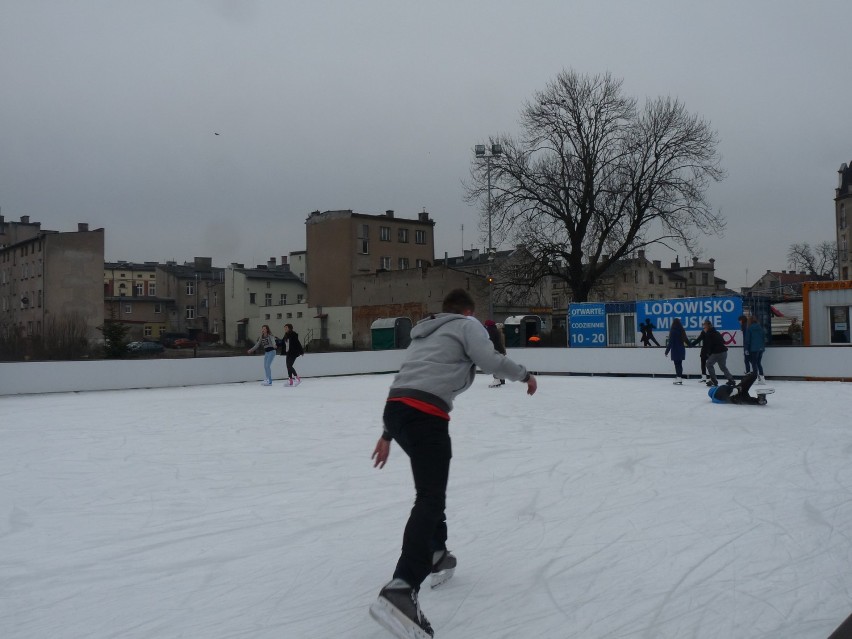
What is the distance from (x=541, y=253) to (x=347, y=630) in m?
32.5

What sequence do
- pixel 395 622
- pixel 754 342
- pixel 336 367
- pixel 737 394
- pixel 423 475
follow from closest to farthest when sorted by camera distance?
1. pixel 395 622
2. pixel 423 475
3. pixel 737 394
4. pixel 754 342
5. pixel 336 367

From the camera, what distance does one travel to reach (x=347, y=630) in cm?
381

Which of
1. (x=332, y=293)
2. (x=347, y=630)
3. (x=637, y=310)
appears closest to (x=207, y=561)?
(x=347, y=630)

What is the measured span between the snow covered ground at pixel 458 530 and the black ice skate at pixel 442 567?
10 cm

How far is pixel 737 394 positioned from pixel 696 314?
49.0 feet

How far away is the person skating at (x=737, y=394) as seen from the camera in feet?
45.1

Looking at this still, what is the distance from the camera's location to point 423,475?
3.85m

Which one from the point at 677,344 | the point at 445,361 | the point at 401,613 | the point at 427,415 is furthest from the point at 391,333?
the point at 401,613

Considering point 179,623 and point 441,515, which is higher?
point 441,515

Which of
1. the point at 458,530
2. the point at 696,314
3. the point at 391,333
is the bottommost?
the point at 458,530

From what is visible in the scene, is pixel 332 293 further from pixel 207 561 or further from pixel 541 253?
pixel 207 561

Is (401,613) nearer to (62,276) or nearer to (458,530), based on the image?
(458,530)

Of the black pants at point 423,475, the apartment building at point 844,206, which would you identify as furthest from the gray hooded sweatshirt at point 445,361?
the apartment building at point 844,206

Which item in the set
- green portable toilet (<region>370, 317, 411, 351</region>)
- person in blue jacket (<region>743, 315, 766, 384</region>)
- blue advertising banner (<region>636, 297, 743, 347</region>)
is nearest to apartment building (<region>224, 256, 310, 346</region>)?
green portable toilet (<region>370, 317, 411, 351</region>)
